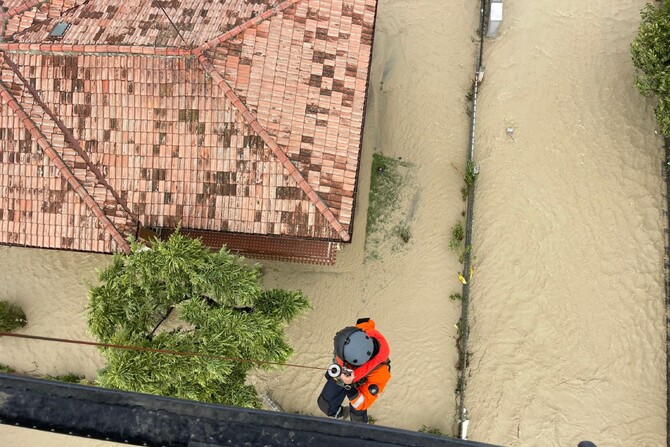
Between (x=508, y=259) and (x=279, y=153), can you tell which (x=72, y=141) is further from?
(x=508, y=259)

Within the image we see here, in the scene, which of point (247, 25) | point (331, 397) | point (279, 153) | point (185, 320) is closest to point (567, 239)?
point (331, 397)

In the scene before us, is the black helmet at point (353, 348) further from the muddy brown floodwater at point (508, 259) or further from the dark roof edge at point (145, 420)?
the muddy brown floodwater at point (508, 259)

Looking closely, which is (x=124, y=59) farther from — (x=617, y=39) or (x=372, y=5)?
(x=617, y=39)

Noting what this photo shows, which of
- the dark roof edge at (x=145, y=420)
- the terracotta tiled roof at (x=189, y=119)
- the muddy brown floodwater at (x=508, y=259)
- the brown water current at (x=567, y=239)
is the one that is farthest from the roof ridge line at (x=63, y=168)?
the brown water current at (x=567, y=239)

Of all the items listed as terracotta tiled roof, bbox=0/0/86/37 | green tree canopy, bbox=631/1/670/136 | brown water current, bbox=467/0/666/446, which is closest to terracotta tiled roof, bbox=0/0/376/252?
terracotta tiled roof, bbox=0/0/86/37

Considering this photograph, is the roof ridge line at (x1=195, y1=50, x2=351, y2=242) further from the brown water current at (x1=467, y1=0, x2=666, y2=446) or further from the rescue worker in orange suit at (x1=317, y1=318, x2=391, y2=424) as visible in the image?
the brown water current at (x1=467, y1=0, x2=666, y2=446)

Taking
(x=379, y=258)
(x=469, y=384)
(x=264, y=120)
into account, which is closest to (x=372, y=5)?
(x=264, y=120)
